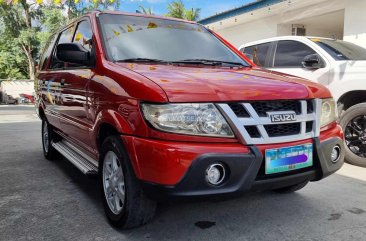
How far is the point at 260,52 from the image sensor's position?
6.66 meters

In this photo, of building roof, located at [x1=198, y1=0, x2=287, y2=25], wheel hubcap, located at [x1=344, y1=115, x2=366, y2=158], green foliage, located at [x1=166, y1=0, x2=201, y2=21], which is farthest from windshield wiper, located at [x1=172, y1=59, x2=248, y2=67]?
green foliage, located at [x1=166, y1=0, x2=201, y2=21]

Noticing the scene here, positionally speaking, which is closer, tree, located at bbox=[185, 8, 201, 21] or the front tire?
the front tire

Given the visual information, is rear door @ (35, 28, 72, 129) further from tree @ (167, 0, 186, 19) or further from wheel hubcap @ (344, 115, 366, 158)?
tree @ (167, 0, 186, 19)

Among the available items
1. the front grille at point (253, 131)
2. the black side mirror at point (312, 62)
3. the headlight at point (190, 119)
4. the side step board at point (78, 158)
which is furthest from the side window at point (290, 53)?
the headlight at point (190, 119)

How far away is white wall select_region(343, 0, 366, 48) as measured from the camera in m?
9.84

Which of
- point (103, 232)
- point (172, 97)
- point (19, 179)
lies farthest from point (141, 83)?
point (19, 179)

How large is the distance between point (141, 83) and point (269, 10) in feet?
35.3

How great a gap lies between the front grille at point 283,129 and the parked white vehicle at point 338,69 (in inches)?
88.3

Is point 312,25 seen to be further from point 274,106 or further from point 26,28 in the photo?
point 26,28

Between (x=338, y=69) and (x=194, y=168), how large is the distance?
12.2 feet

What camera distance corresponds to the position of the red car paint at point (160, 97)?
2.31m

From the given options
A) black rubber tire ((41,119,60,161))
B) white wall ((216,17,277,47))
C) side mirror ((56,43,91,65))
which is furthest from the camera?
white wall ((216,17,277,47))

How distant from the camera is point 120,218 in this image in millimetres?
2775

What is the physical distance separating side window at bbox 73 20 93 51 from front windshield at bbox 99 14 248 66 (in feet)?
0.63
